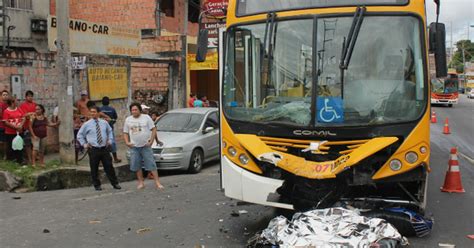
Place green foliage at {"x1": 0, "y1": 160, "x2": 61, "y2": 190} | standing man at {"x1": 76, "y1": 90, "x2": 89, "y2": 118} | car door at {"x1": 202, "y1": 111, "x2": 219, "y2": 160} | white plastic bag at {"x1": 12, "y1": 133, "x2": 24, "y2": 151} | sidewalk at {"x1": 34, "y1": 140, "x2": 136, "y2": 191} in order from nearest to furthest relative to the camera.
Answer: green foliage at {"x1": 0, "y1": 160, "x2": 61, "y2": 190}
sidewalk at {"x1": 34, "y1": 140, "x2": 136, "y2": 191}
white plastic bag at {"x1": 12, "y1": 133, "x2": 24, "y2": 151}
car door at {"x1": 202, "y1": 111, "x2": 219, "y2": 160}
standing man at {"x1": 76, "y1": 90, "x2": 89, "y2": 118}

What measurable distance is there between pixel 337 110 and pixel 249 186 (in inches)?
51.3

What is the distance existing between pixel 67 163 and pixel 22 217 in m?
3.70

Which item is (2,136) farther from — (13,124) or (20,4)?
(20,4)

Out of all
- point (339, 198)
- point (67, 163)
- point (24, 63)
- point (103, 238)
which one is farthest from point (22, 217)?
point (24, 63)

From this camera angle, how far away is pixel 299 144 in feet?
17.1

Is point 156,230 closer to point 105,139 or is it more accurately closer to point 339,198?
point 339,198

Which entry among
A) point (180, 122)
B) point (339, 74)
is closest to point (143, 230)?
point (339, 74)

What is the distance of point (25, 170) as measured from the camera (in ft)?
31.2

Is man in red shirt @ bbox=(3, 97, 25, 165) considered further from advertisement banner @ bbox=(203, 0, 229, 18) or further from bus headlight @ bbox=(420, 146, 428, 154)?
bus headlight @ bbox=(420, 146, 428, 154)

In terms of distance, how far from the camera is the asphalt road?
571 centimetres

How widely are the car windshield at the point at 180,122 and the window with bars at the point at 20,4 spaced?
27.4 feet

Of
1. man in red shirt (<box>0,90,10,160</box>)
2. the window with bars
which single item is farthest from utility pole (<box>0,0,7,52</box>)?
man in red shirt (<box>0,90,10,160</box>)

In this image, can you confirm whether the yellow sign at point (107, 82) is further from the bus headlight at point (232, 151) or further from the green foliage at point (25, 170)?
the bus headlight at point (232, 151)

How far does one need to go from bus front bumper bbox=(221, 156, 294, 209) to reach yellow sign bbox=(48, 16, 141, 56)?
9.16 m
